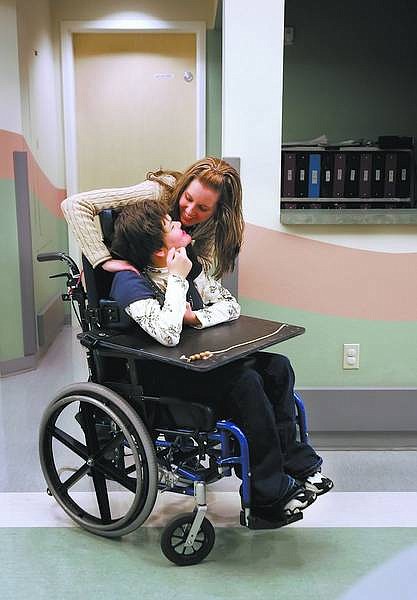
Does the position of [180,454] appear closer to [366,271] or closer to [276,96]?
[366,271]

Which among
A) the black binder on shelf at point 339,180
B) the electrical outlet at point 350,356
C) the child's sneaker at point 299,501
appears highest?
the black binder on shelf at point 339,180

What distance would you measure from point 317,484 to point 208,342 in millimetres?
510

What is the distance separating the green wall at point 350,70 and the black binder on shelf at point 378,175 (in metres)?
0.57

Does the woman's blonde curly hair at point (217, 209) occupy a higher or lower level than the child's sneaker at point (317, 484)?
higher

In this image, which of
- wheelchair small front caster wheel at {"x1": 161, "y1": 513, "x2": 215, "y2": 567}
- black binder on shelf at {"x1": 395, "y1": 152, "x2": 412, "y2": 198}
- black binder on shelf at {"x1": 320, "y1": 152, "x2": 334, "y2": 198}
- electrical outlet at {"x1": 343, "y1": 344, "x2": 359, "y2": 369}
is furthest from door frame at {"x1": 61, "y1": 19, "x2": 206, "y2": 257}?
wheelchair small front caster wheel at {"x1": 161, "y1": 513, "x2": 215, "y2": 567}

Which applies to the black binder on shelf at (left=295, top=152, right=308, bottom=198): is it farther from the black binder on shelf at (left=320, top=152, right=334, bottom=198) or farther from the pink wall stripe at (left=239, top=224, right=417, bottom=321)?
the pink wall stripe at (left=239, top=224, right=417, bottom=321)

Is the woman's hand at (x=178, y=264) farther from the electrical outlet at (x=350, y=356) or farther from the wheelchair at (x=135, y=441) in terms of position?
the electrical outlet at (x=350, y=356)

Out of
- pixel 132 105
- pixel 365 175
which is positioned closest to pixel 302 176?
pixel 365 175

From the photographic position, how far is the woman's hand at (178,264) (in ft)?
6.08

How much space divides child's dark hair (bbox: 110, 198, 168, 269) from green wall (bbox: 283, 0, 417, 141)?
9.84 ft

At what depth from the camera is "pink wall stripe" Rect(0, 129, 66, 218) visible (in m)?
→ 3.43

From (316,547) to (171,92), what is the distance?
3315 mm

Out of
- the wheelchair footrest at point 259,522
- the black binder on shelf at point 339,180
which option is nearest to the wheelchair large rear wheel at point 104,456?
the wheelchair footrest at point 259,522

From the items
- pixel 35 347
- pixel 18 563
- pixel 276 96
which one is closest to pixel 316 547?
pixel 18 563
